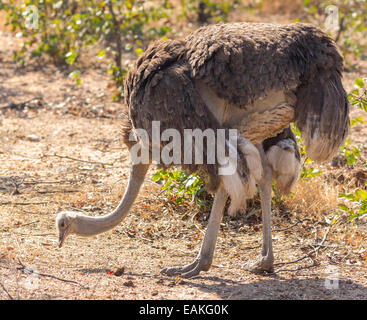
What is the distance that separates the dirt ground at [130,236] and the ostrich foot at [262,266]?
5cm

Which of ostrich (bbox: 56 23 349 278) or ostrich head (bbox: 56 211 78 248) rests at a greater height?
ostrich (bbox: 56 23 349 278)

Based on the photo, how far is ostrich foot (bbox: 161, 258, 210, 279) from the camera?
4.17 m

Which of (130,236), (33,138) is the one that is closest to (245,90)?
(130,236)

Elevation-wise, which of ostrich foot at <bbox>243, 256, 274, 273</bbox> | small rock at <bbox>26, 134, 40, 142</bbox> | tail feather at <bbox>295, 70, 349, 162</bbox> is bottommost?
ostrich foot at <bbox>243, 256, 274, 273</bbox>

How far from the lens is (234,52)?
367cm

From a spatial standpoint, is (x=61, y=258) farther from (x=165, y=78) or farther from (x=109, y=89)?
(x=109, y=89)

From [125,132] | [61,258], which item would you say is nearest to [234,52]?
[125,132]

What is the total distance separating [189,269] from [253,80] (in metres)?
1.37

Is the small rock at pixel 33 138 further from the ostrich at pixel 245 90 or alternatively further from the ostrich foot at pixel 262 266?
the ostrich foot at pixel 262 266

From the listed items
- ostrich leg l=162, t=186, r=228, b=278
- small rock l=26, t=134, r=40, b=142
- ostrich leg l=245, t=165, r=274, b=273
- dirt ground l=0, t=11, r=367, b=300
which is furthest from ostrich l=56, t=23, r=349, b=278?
small rock l=26, t=134, r=40, b=142

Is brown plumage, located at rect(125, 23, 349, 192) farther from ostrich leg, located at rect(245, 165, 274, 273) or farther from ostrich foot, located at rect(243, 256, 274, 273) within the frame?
ostrich foot, located at rect(243, 256, 274, 273)

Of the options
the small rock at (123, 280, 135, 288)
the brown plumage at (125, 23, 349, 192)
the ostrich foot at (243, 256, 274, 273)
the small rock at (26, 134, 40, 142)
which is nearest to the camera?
the brown plumage at (125, 23, 349, 192)

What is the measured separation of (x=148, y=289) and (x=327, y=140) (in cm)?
142

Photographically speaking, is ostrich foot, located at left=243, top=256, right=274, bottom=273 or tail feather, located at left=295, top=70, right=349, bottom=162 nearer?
tail feather, located at left=295, top=70, right=349, bottom=162
